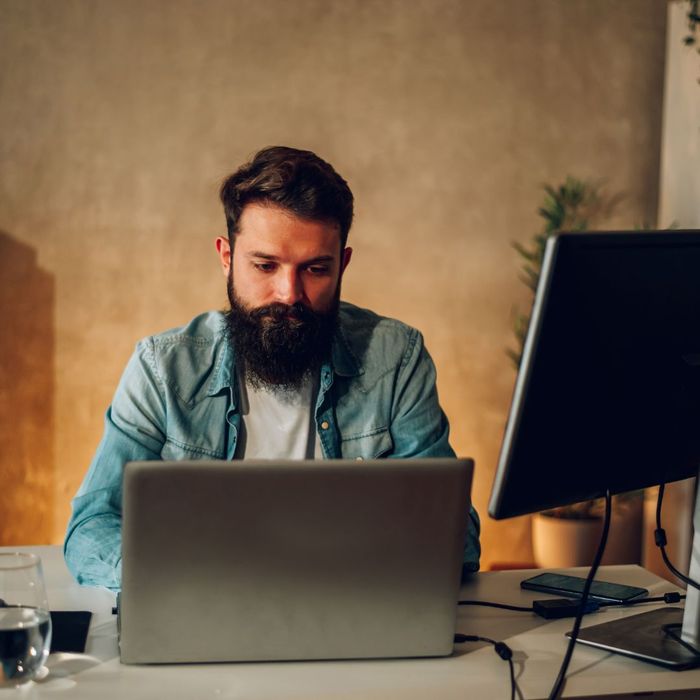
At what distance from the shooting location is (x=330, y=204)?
6.76ft

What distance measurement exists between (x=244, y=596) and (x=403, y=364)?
3.54 ft

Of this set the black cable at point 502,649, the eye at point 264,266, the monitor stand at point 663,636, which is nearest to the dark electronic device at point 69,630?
the black cable at point 502,649

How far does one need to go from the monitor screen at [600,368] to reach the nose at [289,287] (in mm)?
1014

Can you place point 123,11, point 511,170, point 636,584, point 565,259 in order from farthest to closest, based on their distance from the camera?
point 511,170, point 123,11, point 636,584, point 565,259

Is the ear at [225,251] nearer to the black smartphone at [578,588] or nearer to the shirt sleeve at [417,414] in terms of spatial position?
the shirt sleeve at [417,414]

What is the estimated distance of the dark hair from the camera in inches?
80.4

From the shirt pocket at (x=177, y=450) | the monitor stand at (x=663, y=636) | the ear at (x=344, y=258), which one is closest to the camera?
the monitor stand at (x=663, y=636)

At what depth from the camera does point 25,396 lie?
150 inches

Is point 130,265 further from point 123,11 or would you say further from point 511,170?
point 511,170

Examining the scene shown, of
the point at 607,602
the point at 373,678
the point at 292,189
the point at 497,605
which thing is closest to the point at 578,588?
the point at 607,602

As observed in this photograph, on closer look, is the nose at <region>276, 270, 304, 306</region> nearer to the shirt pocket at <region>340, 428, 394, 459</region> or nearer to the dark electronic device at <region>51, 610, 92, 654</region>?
the shirt pocket at <region>340, 428, 394, 459</region>

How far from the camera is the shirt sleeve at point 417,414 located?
1999mm

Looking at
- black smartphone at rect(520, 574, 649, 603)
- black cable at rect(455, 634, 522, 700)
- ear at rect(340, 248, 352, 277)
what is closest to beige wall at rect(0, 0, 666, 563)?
ear at rect(340, 248, 352, 277)

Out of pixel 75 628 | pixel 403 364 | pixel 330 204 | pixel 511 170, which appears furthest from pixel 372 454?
pixel 511 170
